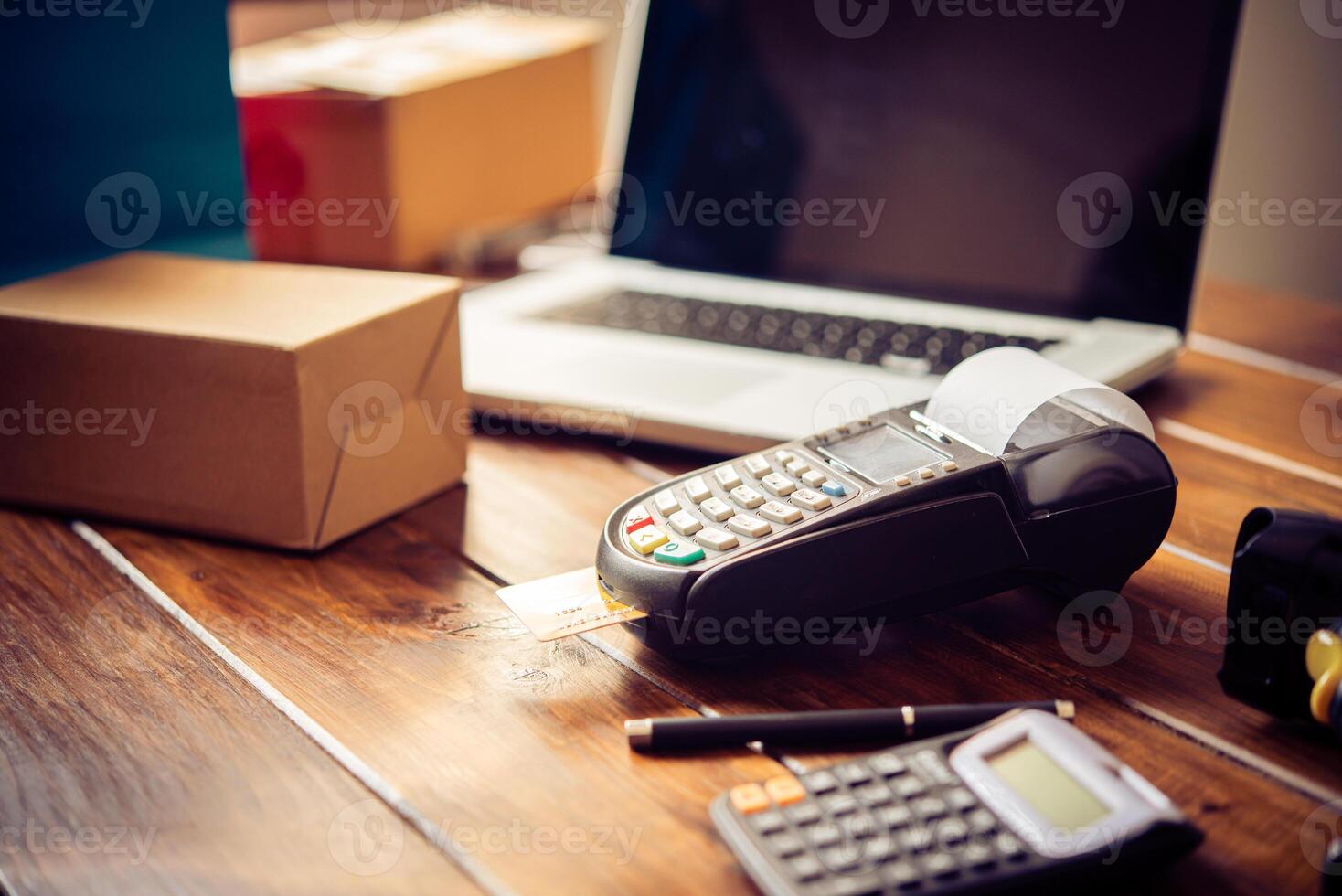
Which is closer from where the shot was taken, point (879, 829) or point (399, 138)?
point (879, 829)

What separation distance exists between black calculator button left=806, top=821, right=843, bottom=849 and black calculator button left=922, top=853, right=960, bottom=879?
28 millimetres

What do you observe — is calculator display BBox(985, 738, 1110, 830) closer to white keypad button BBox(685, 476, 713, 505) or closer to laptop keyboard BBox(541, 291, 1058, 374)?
white keypad button BBox(685, 476, 713, 505)

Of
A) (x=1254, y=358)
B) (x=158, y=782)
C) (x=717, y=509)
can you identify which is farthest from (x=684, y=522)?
(x=1254, y=358)

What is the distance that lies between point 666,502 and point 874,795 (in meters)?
0.18

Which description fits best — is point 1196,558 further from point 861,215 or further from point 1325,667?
point 861,215

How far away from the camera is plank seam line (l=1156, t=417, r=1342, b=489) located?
0.67 m

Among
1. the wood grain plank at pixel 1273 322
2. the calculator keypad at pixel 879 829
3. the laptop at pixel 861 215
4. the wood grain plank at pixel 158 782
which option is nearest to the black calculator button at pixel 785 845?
the calculator keypad at pixel 879 829

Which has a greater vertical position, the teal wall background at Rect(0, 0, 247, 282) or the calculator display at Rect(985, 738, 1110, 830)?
the teal wall background at Rect(0, 0, 247, 282)

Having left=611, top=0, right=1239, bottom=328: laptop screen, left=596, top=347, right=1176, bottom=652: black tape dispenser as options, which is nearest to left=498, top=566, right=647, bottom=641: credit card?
left=596, top=347, right=1176, bottom=652: black tape dispenser

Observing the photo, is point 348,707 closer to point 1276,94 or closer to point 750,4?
point 750,4

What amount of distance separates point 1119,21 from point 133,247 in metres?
0.68

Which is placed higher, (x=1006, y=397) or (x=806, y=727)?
(x=1006, y=397)

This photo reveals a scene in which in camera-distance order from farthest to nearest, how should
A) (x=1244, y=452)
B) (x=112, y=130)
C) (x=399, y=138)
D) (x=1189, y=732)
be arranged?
(x=399, y=138), (x=112, y=130), (x=1244, y=452), (x=1189, y=732)

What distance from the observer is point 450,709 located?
472mm
